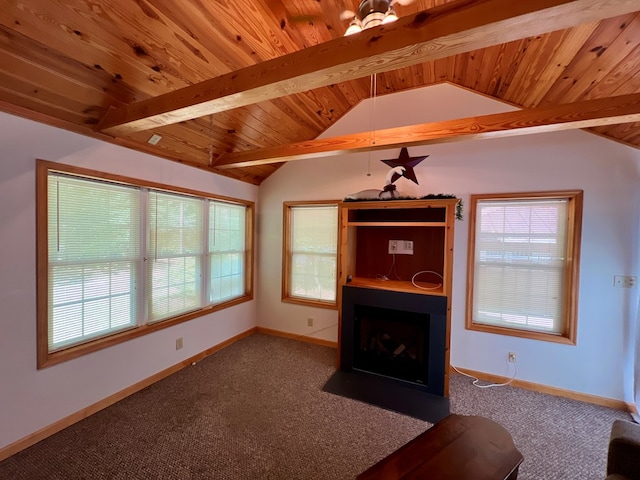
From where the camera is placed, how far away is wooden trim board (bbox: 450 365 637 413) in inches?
94.4

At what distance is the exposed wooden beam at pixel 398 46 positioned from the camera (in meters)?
0.90

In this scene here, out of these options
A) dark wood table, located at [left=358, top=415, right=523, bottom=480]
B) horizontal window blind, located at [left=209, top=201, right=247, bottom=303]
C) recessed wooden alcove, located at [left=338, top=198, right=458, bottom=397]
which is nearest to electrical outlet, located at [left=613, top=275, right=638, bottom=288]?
recessed wooden alcove, located at [left=338, top=198, right=458, bottom=397]

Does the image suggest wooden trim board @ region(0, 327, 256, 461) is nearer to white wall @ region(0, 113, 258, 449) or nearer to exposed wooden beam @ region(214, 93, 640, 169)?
white wall @ region(0, 113, 258, 449)

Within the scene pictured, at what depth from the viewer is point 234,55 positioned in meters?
1.94

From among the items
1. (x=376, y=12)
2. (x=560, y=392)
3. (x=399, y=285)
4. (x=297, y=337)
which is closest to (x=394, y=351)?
(x=399, y=285)

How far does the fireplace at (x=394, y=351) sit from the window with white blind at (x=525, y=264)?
0.67 metres

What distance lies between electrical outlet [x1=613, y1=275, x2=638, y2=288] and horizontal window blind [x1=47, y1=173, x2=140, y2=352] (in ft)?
14.8

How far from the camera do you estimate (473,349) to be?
2902 millimetres

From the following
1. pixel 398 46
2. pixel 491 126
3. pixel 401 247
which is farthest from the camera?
pixel 401 247

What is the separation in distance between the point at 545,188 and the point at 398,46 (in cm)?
246

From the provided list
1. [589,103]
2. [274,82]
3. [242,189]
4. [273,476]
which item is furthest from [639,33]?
[242,189]

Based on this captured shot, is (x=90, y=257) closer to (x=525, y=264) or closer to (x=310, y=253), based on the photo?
(x=310, y=253)

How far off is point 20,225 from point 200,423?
194cm

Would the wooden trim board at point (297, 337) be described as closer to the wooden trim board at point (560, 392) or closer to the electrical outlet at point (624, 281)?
the wooden trim board at point (560, 392)
